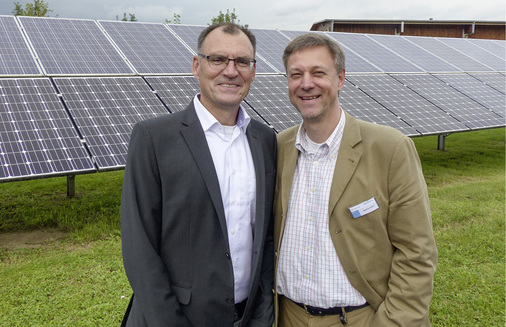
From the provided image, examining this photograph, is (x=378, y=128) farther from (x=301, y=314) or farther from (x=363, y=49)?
(x=363, y=49)

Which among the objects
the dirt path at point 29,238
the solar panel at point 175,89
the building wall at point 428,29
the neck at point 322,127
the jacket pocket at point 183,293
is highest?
the building wall at point 428,29

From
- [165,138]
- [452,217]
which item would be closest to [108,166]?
[165,138]

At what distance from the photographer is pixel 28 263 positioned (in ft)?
17.8

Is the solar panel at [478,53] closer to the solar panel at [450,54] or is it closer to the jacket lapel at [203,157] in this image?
the solar panel at [450,54]

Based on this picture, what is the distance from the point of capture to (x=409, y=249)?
2350mm

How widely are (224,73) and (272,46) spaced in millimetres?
9647

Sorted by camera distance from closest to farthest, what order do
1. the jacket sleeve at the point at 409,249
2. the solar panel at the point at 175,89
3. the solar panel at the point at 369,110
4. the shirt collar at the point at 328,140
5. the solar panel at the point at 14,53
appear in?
1. the jacket sleeve at the point at 409,249
2. the shirt collar at the point at 328,140
3. the solar panel at the point at 14,53
4. the solar panel at the point at 175,89
5. the solar panel at the point at 369,110

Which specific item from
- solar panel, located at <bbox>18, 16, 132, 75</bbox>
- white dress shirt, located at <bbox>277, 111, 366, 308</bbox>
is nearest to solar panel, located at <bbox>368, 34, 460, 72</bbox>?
solar panel, located at <bbox>18, 16, 132, 75</bbox>

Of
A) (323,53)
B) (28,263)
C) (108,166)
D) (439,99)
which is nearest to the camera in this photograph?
(323,53)

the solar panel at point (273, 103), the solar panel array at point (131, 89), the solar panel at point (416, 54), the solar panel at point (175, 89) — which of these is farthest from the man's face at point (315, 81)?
the solar panel at point (416, 54)

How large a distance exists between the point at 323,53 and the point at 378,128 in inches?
22.3

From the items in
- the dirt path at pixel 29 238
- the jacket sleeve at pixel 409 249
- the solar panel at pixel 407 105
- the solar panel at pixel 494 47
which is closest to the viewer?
the jacket sleeve at pixel 409 249

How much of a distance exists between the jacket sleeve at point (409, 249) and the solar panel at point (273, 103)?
5189mm

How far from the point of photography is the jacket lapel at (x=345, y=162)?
7.84 ft
